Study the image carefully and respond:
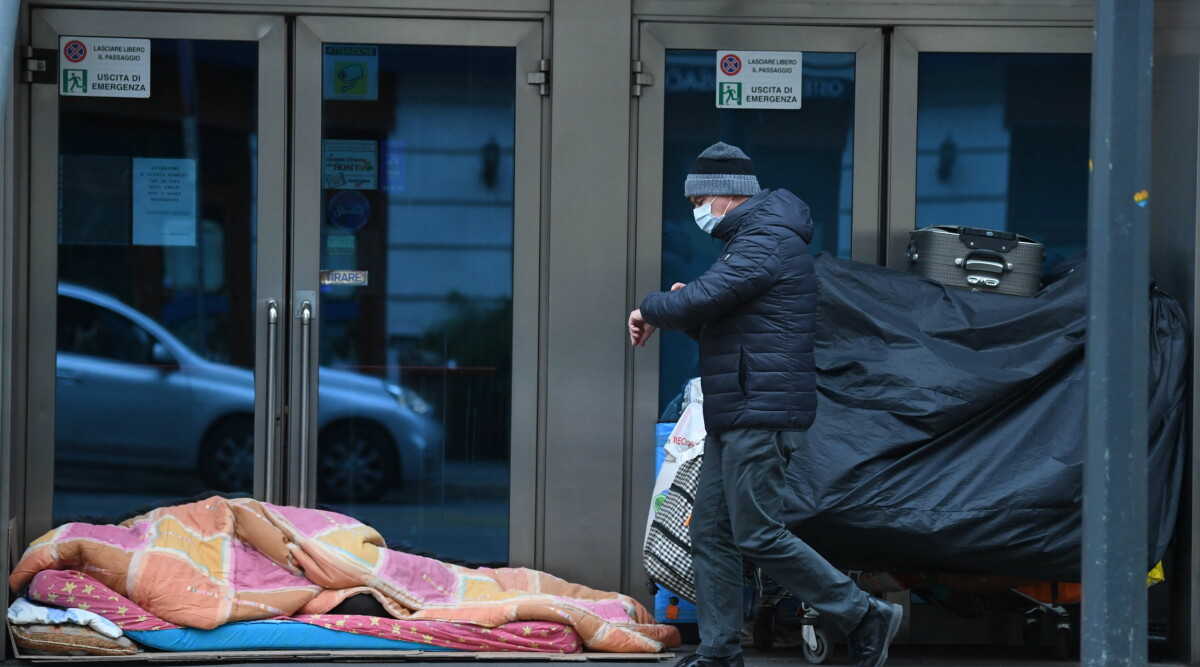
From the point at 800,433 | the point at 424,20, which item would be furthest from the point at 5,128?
the point at 800,433

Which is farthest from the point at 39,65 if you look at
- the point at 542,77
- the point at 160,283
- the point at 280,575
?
the point at 280,575

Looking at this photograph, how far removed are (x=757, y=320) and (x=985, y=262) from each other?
1353 millimetres

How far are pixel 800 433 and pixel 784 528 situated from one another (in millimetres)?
502

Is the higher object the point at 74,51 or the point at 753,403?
the point at 74,51

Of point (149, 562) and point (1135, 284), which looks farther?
point (149, 562)

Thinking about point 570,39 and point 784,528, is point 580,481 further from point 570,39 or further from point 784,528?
point 570,39

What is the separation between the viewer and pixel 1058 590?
5723 millimetres

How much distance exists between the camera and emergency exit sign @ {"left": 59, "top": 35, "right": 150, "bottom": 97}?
6.05 m

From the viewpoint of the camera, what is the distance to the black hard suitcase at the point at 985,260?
578 centimetres

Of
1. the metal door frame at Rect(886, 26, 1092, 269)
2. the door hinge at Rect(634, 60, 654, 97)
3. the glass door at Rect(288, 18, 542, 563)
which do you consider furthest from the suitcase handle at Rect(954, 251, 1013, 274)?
the glass door at Rect(288, 18, 542, 563)

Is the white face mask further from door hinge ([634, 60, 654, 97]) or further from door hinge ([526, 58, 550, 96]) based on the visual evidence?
door hinge ([526, 58, 550, 96])

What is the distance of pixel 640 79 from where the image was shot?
6.13m

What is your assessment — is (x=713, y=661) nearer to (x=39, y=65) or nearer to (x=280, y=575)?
(x=280, y=575)

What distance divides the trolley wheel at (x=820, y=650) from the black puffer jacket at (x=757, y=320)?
1103 millimetres
